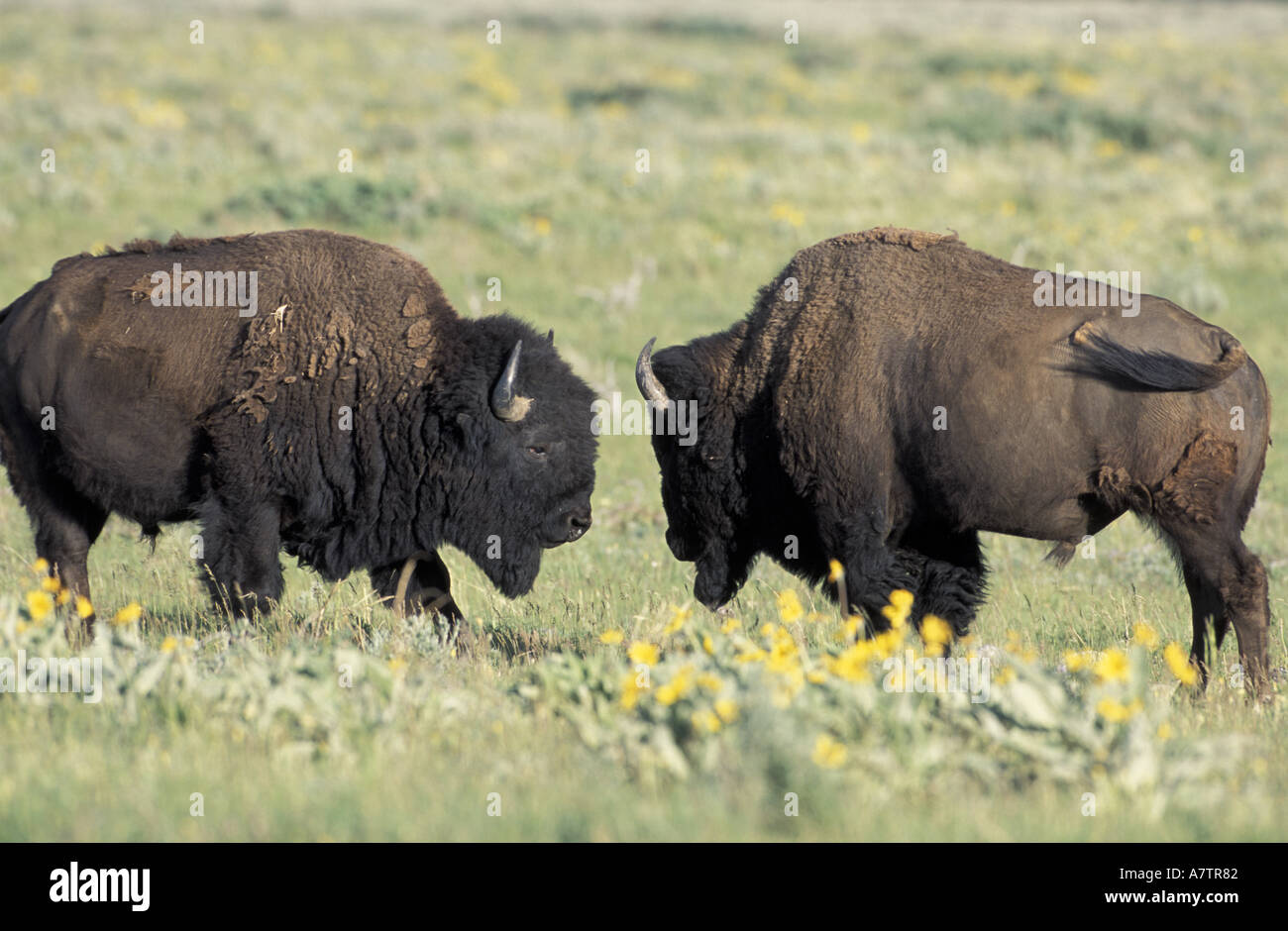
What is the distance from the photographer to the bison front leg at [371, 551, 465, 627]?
740 centimetres

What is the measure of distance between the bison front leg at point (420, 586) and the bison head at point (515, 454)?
412 millimetres

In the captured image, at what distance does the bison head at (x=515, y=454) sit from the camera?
6.95 m

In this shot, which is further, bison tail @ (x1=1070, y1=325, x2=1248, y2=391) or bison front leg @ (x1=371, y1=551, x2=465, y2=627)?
bison front leg @ (x1=371, y1=551, x2=465, y2=627)

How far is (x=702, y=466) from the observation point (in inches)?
292

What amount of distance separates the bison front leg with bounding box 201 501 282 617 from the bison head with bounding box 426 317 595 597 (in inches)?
33.1

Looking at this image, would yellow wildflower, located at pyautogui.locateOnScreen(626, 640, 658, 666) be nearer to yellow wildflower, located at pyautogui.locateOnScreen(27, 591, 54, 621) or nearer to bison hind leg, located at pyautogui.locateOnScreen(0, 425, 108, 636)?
yellow wildflower, located at pyautogui.locateOnScreen(27, 591, 54, 621)

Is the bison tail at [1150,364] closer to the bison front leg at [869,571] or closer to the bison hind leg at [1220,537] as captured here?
the bison hind leg at [1220,537]

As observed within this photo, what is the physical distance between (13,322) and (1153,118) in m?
23.0

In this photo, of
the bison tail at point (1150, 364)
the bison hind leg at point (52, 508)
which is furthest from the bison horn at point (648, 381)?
the bison hind leg at point (52, 508)
